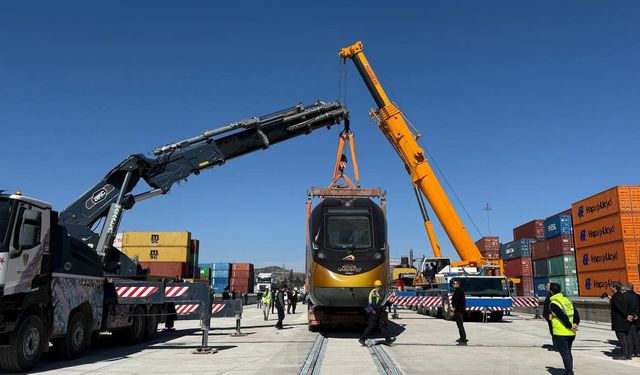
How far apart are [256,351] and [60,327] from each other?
4.21 m

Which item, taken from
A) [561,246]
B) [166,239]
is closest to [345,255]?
[561,246]

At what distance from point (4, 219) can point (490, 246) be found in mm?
60113

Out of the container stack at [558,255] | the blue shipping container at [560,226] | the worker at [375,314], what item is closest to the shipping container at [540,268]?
the container stack at [558,255]

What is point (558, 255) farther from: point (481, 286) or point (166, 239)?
point (166, 239)

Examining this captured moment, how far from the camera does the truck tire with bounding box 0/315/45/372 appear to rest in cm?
815

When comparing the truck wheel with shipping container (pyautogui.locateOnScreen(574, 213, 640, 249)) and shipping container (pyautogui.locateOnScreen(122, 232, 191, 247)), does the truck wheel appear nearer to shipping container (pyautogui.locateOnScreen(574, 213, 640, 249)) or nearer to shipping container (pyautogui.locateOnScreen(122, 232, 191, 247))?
shipping container (pyautogui.locateOnScreen(574, 213, 640, 249))

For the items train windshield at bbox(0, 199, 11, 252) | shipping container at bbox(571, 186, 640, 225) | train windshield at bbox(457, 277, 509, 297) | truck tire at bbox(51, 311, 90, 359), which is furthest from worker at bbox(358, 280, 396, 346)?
shipping container at bbox(571, 186, 640, 225)

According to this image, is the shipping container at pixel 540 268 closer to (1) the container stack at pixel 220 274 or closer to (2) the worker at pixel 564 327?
(1) the container stack at pixel 220 274

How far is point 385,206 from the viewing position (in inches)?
607

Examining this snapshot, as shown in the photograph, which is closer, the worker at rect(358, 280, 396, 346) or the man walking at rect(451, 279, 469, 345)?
the worker at rect(358, 280, 396, 346)

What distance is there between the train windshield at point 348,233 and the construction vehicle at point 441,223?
8724 mm

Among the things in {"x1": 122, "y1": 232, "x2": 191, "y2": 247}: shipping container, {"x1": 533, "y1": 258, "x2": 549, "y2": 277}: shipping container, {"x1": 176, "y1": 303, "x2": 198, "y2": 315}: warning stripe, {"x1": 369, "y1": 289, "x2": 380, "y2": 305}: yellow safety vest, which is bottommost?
{"x1": 176, "y1": 303, "x2": 198, "y2": 315}: warning stripe

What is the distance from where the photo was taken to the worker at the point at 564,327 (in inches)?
298

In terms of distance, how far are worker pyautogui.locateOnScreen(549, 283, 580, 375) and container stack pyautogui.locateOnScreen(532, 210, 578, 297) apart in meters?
34.1
